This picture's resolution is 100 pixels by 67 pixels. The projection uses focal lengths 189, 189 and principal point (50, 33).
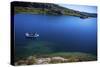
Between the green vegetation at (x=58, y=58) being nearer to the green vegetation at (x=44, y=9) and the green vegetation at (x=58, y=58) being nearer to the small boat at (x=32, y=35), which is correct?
the small boat at (x=32, y=35)

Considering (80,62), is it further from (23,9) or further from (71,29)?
(23,9)

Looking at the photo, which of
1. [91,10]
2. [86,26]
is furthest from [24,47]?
[91,10]

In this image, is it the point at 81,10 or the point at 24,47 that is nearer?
the point at 24,47

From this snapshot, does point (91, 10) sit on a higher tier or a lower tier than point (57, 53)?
higher

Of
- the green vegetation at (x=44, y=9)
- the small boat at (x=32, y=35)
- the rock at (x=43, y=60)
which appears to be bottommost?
the rock at (x=43, y=60)

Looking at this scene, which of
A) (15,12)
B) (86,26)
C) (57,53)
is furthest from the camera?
(86,26)

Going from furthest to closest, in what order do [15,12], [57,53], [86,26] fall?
1. [86,26]
2. [57,53]
3. [15,12]

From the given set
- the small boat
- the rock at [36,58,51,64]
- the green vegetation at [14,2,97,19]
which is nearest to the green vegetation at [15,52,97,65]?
the rock at [36,58,51,64]

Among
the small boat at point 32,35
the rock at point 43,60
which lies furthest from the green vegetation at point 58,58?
the small boat at point 32,35
